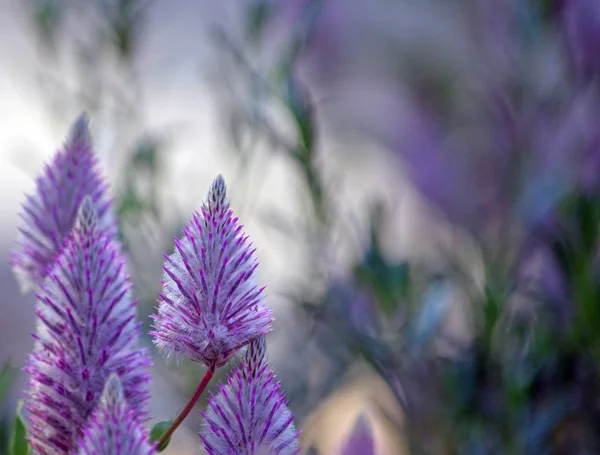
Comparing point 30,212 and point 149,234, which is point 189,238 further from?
point 149,234

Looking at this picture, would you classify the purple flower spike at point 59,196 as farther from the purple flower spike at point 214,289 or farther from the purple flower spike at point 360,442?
the purple flower spike at point 360,442

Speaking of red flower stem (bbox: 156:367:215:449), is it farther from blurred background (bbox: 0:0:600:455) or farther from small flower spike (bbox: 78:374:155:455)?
blurred background (bbox: 0:0:600:455)

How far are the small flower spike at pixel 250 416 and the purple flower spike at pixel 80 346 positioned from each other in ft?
0.20

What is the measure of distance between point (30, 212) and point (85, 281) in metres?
0.17

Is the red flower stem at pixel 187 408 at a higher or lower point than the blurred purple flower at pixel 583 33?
lower

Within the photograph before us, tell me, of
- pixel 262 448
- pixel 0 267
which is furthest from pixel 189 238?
pixel 0 267

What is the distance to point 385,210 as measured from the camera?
1.33m

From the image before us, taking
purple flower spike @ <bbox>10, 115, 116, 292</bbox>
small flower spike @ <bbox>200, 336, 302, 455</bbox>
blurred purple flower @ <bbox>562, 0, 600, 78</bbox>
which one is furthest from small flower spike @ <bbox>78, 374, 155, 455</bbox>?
blurred purple flower @ <bbox>562, 0, 600, 78</bbox>

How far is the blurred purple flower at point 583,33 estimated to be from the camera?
4.25ft

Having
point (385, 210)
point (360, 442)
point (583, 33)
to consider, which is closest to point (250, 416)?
point (360, 442)

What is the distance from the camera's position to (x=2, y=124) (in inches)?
85.0

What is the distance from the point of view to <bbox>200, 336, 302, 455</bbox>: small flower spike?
0.49 metres

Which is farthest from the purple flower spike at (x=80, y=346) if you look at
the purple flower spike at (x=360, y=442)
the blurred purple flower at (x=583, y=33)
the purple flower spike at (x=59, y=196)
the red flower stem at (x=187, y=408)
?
the blurred purple flower at (x=583, y=33)

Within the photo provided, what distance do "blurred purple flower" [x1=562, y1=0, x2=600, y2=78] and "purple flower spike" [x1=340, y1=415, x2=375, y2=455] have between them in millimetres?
913
